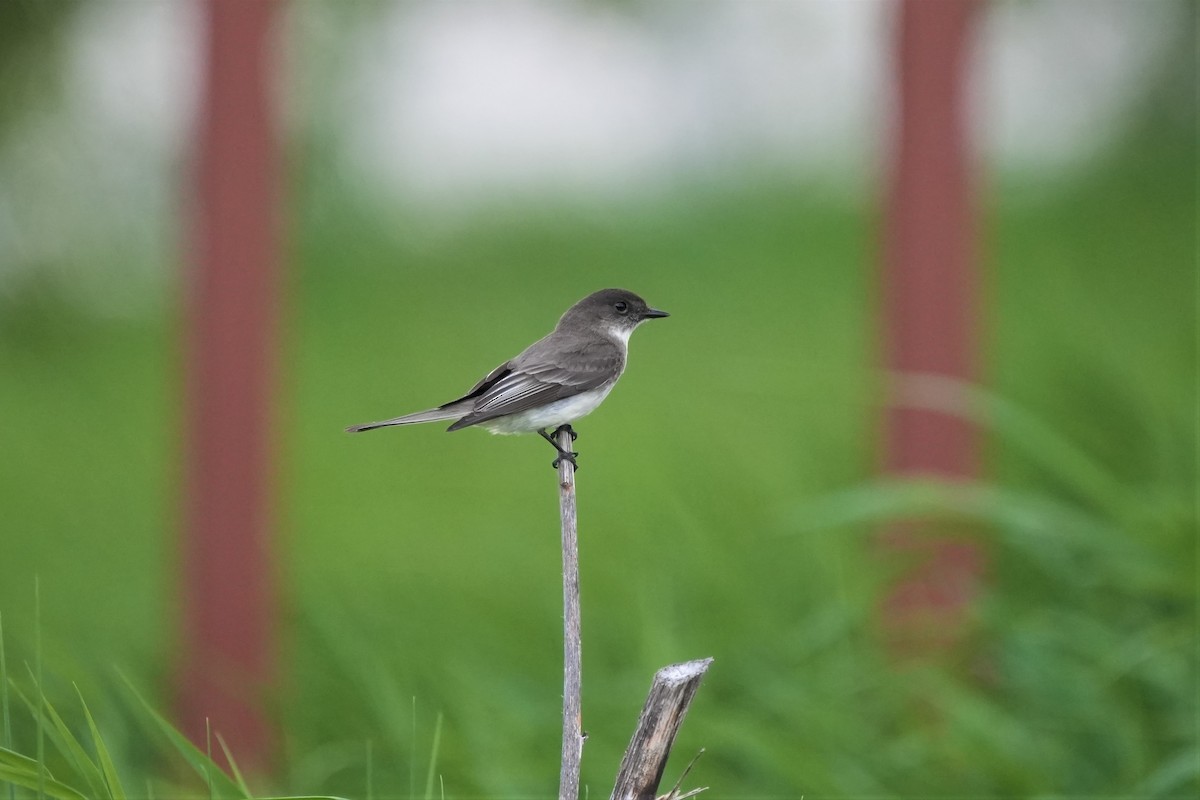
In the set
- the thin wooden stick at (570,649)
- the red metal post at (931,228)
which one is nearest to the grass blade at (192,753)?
the thin wooden stick at (570,649)

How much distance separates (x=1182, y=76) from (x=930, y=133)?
11.0 ft

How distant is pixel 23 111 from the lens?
4.50 metres

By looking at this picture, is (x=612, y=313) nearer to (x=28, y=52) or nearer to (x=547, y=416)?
(x=547, y=416)

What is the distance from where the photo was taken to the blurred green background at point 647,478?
258 cm

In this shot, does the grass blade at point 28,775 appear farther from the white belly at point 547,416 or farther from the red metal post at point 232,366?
the red metal post at point 232,366

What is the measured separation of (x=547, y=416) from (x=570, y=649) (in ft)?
1.19

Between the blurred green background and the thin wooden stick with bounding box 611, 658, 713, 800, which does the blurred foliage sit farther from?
the thin wooden stick with bounding box 611, 658, 713, 800

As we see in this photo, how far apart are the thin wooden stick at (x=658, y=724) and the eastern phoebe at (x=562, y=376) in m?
0.30

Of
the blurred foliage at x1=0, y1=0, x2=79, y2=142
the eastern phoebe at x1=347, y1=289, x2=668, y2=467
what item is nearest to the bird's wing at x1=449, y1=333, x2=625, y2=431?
the eastern phoebe at x1=347, y1=289, x2=668, y2=467

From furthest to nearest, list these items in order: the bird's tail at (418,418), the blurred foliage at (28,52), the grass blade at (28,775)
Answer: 1. the blurred foliage at (28,52)
2. the grass blade at (28,775)
3. the bird's tail at (418,418)

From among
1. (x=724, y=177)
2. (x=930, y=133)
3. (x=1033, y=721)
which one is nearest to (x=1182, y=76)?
(x=724, y=177)

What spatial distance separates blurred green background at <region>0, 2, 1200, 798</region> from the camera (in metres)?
2.58

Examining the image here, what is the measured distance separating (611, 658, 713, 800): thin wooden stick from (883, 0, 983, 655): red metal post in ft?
6.47

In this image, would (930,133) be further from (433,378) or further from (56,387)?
(56,387)
